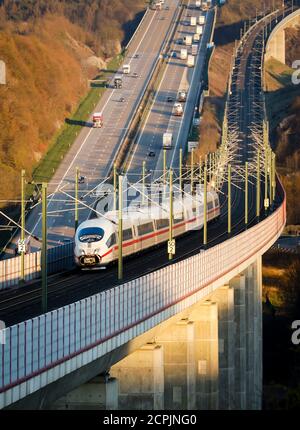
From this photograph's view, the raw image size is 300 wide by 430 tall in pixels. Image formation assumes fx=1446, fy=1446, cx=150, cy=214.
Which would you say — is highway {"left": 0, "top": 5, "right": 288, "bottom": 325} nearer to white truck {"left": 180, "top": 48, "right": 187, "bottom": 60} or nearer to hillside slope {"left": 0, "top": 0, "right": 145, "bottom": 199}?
hillside slope {"left": 0, "top": 0, "right": 145, "bottom": 199}

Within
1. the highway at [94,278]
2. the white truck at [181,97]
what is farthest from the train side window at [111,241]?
the white truck at [181,97]

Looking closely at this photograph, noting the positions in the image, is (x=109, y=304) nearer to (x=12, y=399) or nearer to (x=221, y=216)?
(x=12, y=399)

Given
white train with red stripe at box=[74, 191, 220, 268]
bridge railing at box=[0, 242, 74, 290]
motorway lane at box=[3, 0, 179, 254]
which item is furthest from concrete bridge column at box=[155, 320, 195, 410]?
motorway lane at box=[3, 0, 179, 254]

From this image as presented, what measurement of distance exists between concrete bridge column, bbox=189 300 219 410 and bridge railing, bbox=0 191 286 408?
→ 456 centimetres

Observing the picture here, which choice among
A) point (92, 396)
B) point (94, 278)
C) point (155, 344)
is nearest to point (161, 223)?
point (94, 278)

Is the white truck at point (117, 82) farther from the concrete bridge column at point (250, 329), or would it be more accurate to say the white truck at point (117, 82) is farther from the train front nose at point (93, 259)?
the train front nose at point (93, 259)

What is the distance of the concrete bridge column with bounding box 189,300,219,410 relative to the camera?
59.2 m

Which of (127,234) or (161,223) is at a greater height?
(127,234)

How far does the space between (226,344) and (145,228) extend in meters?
7.75

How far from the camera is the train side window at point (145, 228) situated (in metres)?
65.6

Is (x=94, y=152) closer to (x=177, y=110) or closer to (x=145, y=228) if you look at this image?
(x=177, y=110)

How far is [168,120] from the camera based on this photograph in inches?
6535

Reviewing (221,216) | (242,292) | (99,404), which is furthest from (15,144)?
(99,404)
